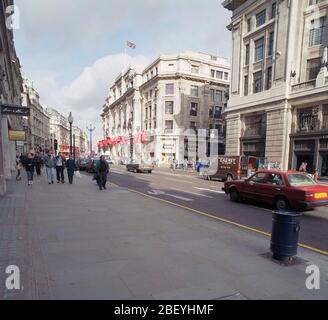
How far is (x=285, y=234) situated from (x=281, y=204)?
17.3ft

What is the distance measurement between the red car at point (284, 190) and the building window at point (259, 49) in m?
22.8

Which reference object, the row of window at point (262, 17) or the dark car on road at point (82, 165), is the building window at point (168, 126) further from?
the row of window at point (262, 17)

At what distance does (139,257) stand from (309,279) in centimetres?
272

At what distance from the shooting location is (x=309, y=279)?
3834mm

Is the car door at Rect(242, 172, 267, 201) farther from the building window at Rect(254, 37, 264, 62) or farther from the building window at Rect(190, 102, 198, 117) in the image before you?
the building window at Rect(190, 102, 198, 117)

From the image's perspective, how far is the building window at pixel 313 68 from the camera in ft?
75.7

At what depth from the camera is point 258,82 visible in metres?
28.5

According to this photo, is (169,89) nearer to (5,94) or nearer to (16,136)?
(5,94)

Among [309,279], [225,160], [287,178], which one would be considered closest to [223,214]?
[287,178]

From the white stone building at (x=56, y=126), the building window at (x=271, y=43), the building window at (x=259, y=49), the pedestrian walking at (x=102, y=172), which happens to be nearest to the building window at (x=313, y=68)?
Result: the building window at (x=271, y=43)

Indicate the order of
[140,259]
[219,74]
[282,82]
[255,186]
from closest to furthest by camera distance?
[140,259], [255,186], [282,82], [219,74]

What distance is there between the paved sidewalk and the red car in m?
3.37

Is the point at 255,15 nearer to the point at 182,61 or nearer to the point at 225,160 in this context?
the point at 225,160

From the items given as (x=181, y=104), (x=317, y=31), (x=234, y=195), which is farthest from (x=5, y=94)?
(x=181, y=104)
